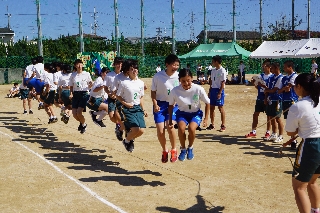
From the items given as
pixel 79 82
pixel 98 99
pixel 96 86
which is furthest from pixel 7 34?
pixel 96 86

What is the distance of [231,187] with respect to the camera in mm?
7199

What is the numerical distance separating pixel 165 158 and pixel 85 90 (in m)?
4.43

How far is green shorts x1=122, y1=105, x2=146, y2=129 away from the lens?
28.5 feet

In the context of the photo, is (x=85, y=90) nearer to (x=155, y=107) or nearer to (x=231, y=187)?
(x=155, y=107)

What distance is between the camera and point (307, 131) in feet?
16.2

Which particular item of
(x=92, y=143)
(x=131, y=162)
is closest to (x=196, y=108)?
(x=131, y=162)

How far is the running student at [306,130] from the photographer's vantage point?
488 cm

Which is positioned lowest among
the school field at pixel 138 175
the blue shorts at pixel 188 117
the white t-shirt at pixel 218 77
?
the school field at pixel 138 175

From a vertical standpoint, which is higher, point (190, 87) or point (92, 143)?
point (190, 87)

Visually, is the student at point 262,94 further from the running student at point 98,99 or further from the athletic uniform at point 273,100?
the running student at point 98,99

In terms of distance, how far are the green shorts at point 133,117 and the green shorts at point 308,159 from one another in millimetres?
4165

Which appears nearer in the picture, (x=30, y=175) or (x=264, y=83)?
(x=30, y=175)

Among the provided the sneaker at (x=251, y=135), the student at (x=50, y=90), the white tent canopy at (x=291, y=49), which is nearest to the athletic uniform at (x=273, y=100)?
the sneaker at (x=251, y=135)

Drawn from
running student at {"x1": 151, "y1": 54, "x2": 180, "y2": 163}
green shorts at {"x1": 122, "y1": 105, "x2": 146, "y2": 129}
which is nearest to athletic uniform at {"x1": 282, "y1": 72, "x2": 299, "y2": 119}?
running student at {"x1": 151, "y1": 54, "x2": 180, "y2": 163}
